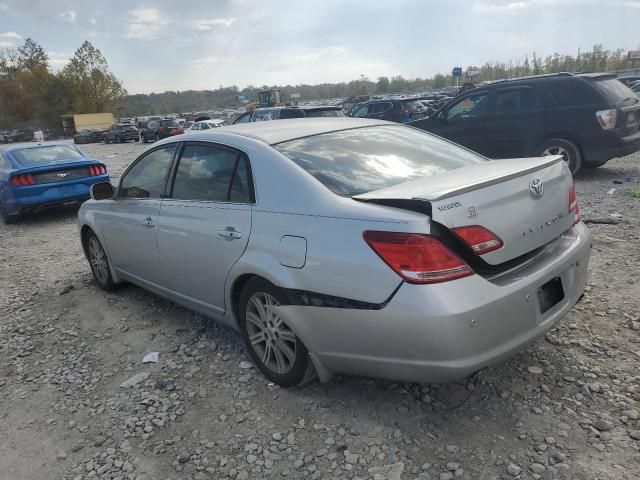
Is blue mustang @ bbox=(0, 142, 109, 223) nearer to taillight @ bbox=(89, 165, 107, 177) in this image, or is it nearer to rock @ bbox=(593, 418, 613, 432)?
taillight @ bbox=(89, 165, 107, 177)

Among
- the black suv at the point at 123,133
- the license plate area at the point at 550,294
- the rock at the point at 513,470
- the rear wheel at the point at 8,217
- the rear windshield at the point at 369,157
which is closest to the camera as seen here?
the rock at the point at 513,470

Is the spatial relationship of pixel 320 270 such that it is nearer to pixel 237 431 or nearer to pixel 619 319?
pixel 237 431

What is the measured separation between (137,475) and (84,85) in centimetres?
7606

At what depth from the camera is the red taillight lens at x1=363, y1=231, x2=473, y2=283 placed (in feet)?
7.70

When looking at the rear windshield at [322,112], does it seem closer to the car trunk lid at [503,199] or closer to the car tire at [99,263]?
the car tire at [99,263]

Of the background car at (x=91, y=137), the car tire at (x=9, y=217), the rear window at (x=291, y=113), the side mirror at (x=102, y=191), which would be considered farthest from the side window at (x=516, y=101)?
the background car at (x=91, y=137)

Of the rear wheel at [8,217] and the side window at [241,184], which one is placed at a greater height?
the side window at [241,184]

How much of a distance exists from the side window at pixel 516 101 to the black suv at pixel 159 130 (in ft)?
86.9

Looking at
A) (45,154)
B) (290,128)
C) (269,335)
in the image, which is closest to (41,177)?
(45,154)

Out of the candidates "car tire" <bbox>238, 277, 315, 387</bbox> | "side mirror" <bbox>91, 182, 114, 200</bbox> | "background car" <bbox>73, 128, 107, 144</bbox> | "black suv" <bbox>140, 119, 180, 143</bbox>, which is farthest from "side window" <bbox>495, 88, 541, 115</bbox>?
"background car" <bbox>73, 128, 107, 144</bbox>

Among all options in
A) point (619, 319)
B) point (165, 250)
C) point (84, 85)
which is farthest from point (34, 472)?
point (84, 85)

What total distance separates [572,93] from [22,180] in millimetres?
9502

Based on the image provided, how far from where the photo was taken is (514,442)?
2.52 metres

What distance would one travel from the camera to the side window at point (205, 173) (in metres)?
3.45
